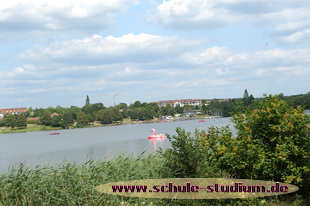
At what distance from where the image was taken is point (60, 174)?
11.5 meters

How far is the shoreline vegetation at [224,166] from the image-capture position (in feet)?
29.1

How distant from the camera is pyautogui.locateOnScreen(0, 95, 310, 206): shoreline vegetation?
8859 millimetres

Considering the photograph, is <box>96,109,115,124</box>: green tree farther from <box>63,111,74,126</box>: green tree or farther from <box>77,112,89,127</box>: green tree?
<box>63,111,74,126</box>: green tree

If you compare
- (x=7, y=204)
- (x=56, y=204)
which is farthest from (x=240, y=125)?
(x=7, y=204)

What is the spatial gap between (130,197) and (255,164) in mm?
3514

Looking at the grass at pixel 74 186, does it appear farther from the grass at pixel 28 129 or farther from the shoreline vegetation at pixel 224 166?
the grass at pixel 28 129

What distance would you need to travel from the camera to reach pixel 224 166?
10.1 m

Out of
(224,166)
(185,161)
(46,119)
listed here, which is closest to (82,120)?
(46,119)

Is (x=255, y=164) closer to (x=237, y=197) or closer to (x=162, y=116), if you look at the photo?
(x=237, y=197)

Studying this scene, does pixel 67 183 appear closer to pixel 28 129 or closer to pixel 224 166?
pixel 224 166

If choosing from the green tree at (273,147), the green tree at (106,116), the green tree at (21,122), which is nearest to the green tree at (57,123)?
the green tree at (21,122)

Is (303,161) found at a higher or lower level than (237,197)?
higher

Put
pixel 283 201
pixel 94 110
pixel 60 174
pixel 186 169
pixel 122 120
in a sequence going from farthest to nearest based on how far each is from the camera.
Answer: pixel 94 110, pixel 122 120, pixel 60 174, pixel 186 169, pixel 283 201

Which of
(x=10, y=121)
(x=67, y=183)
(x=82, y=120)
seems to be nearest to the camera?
(x=67, y=183)
